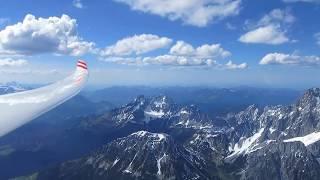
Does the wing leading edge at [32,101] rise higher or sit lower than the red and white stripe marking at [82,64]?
lower

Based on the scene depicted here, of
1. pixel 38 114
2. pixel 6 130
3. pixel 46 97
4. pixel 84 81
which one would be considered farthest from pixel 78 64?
pixel 6 130

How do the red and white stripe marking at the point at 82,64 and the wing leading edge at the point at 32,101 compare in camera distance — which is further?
the red and white stripe marking at the point at 82,64

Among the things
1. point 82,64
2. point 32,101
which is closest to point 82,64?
point 82,64

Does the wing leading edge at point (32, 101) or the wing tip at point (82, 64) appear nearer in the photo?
the wing leading edge at point (32, 101)

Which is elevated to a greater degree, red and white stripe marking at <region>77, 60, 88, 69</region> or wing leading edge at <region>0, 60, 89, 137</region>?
red and white stripe marking at <region>77, 60, 88, 69</region>

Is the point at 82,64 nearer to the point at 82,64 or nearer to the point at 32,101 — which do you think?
the point at 82,64

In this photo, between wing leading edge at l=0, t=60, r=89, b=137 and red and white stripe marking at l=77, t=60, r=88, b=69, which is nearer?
wing leading edge at l=0, t=60, r=89, b=137

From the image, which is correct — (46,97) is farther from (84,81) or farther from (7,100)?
(84,81)

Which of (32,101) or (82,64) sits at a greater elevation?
(82,64)

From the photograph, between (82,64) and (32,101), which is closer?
(32,101)
